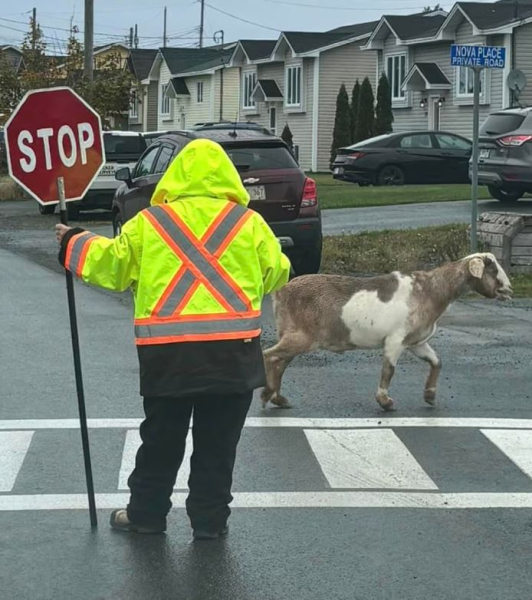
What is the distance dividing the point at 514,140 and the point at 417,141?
1081 centimetres

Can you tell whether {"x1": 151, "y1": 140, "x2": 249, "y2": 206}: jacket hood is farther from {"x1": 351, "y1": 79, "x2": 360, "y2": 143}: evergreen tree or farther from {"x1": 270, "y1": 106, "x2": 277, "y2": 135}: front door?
{"x1": 270, "y1": 106, "x2": 277, "y2": 135}: front door

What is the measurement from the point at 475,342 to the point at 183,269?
6.70m

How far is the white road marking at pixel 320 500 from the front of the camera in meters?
6.62

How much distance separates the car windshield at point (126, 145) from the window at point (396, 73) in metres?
21.8

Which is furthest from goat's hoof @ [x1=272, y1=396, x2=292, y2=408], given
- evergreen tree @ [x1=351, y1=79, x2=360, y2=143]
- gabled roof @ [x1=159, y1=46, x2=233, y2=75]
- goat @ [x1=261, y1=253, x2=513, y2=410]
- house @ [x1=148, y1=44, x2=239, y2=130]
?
gabled roof @ [x1=159, y1=46, x2=233, y2=75]

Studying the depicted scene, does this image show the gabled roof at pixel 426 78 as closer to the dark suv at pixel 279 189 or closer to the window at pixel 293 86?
the window at pixel 293 86

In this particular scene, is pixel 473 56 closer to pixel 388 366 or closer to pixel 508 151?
pixel 388 366

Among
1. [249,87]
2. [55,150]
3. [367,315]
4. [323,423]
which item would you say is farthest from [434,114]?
[55,150]

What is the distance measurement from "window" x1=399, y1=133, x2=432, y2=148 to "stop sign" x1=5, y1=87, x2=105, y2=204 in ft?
94.1

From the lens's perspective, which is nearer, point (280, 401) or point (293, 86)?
point (280, 401)

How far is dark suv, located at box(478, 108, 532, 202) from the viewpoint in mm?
24234

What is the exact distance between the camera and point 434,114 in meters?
47.2

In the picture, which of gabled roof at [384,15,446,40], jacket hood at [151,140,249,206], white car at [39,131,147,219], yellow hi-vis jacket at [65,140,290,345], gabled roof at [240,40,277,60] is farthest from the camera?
gabled roof at [240,40,277,60]

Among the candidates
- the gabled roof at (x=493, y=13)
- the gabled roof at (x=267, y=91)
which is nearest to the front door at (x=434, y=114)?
the gabled roof at (x=493, y=13)
